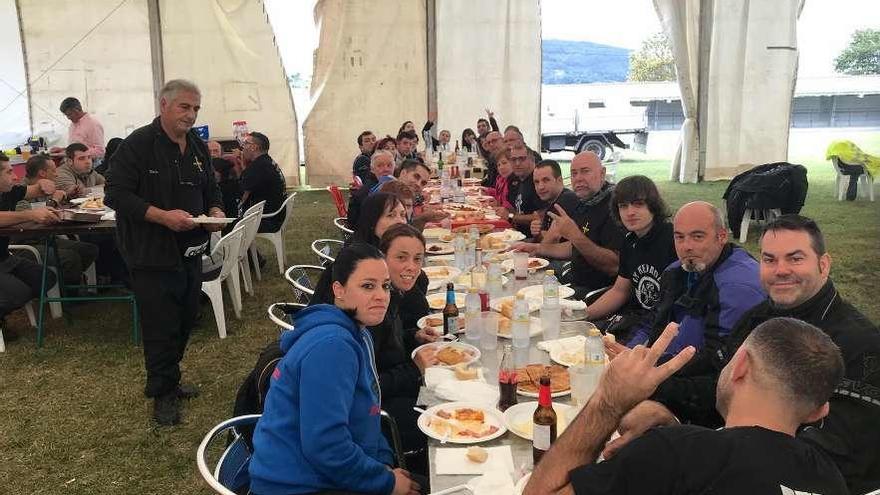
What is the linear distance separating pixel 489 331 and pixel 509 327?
0.18 metres

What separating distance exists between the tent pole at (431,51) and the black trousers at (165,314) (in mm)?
10048

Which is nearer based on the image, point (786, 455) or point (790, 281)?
point (786, 455)

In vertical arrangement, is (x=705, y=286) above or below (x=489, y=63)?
below

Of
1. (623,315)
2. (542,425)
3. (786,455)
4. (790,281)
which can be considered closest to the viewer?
(786,455)

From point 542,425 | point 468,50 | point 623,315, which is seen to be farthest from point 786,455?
point 468,50

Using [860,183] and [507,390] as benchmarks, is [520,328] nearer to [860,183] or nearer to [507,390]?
[507,390]

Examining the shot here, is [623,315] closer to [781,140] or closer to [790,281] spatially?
[790,281]

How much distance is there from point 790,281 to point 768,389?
3.45ft

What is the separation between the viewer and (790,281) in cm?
247

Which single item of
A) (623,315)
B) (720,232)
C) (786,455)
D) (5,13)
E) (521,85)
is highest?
(5,13)

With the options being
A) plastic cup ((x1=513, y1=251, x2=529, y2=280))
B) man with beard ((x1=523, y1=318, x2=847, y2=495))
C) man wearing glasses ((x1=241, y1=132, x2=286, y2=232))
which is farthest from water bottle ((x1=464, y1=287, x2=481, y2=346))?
man wearing glasses ((x1=241, y1=132, x2=286, y2=232))

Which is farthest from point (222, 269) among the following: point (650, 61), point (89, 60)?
point (650, 61)

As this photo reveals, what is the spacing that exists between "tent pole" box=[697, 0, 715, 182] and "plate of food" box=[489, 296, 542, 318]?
36.3 feet

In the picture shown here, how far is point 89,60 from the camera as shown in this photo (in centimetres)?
1293
